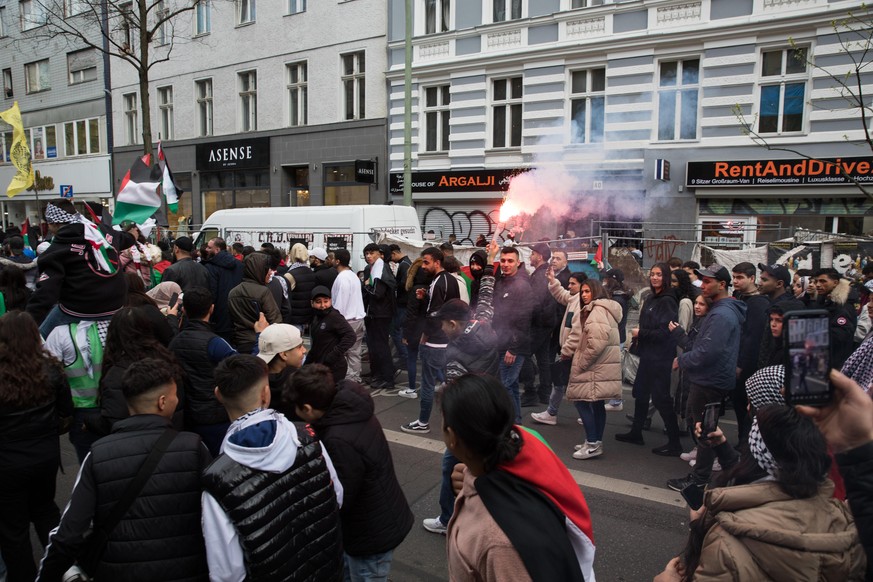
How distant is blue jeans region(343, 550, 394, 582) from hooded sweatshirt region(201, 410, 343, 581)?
0.72 meters

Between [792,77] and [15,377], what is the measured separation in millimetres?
15885

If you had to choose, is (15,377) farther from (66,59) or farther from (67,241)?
(66,59)

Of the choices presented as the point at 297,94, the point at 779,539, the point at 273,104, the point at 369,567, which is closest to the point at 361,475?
the point at 369,567

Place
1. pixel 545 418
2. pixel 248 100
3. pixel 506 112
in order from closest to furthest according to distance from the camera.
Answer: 1. pixel 545 418
2. pixel 506 112
3. pixel 248 100

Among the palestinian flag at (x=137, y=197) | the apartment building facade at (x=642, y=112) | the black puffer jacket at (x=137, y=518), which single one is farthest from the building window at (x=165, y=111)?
the black puffer jacket at (x=137, y=518)

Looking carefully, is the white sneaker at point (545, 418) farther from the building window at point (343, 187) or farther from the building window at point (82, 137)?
the building window at point (82, 137)

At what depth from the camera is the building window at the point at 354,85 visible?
20203mm

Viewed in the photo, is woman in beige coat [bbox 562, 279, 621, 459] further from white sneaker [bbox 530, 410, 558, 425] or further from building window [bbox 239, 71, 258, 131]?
building window [bbox 239, 71, 258, 131]

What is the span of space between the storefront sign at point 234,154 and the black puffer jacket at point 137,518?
21.5 m

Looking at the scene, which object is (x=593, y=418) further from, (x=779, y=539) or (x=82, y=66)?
(x=82, y=66)

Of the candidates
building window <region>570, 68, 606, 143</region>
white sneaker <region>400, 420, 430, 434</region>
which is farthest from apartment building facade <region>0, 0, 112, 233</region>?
white sneaker <region>400, 420, 430, 434</region>

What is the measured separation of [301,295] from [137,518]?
5939mm

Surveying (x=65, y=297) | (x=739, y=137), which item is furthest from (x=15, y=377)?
(x=739, y=137)

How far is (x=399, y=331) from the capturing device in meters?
9.31
